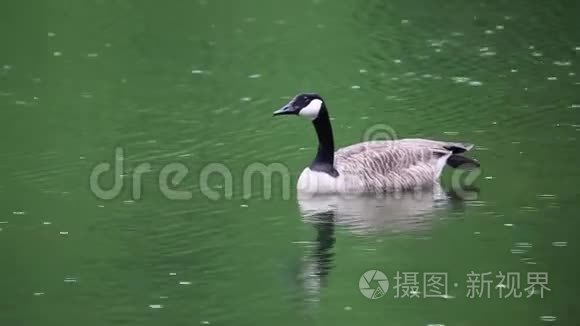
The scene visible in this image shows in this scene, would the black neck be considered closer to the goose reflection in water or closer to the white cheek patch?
the white cheek patch

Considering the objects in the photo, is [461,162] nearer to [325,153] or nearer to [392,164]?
[392,164]

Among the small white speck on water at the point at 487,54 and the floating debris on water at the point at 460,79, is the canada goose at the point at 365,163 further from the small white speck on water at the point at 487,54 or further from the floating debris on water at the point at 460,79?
the small white speck on water at the point at 487,54

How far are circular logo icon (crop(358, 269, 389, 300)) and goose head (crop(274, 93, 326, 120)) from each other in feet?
10.0

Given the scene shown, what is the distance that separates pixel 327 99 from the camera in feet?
56.6

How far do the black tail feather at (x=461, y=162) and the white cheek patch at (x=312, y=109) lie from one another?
1.50 metres

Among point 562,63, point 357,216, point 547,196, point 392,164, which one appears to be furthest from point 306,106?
point 562,63

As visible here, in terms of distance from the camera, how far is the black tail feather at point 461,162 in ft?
44.9

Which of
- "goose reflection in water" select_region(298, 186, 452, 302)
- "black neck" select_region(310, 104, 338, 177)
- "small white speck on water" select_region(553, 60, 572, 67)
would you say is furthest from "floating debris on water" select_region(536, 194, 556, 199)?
"small white speck on water" select_region(553, 60, 572, 67)

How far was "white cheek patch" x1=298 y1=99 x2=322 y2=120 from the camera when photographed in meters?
13.4

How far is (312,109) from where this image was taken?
44.1 feet

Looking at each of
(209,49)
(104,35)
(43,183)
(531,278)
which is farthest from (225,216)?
(104,35)

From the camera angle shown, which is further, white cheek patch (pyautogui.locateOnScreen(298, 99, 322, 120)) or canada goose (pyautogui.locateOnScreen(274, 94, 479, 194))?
white cheek patch (pyautogui.locateOnScreen(298, 99, 322, 120))

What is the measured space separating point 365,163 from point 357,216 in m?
1.00

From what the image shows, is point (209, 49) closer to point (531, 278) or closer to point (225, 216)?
point (225, 216)
